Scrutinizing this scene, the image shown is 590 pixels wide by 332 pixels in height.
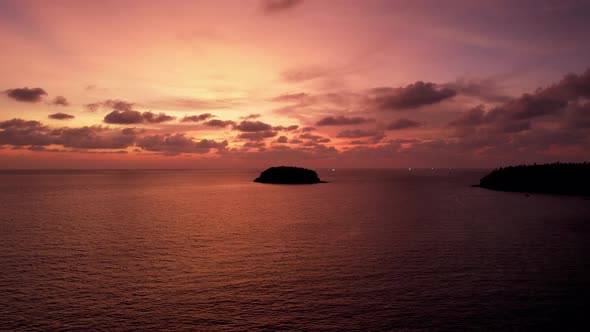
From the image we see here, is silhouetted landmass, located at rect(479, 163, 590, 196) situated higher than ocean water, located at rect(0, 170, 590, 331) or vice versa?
silhouetted landmass, located at rect(479, 163, 590, 196)

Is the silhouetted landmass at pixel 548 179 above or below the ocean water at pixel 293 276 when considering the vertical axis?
above

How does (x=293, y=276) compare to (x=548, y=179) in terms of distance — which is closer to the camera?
(x=293, y=276)

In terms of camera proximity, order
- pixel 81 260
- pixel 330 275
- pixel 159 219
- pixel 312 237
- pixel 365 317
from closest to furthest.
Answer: pixel 365 317 → pixel 330 275 → pixel 81 260 → pixel 312 237 → pixel 159 219

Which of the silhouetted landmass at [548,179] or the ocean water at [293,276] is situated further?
the silhouetted landmass at [548,179]

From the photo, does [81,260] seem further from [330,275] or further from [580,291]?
[580,291]

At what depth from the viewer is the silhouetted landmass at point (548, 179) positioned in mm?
115381

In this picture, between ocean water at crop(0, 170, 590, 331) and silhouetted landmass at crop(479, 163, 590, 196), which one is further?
silhouetted landmass at crop(479, 163, 590, 196)

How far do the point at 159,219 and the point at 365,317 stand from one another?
50875mm

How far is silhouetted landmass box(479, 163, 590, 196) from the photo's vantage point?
115381 mm

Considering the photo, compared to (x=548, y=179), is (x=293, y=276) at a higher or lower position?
lower

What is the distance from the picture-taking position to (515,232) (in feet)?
168

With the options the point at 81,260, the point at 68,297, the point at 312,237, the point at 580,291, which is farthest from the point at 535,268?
the point at 81,260

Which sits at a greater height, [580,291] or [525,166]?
[525,166]

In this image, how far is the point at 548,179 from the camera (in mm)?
124438
